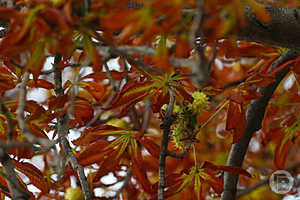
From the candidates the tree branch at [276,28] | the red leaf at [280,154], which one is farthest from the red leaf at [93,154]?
the red leaf at [280,154]

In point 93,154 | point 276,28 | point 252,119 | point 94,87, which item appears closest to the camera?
point 276,28

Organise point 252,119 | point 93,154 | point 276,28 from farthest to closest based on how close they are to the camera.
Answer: point 252,119, point 93,154, point 276,28

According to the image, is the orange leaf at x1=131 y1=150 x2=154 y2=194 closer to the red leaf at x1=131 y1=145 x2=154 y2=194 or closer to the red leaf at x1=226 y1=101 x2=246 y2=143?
the red leaf at x1=131 y1=145 x2=154 y2=194

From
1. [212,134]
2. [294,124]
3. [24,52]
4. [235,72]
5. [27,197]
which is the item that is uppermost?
[24,52]

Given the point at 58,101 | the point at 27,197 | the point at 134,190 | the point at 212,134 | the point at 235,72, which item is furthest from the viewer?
the point at 212,134

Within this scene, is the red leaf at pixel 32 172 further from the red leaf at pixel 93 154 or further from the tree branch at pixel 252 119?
the tree branch at pixel 252 119

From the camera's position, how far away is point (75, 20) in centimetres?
65

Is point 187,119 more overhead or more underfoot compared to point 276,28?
more underfoot

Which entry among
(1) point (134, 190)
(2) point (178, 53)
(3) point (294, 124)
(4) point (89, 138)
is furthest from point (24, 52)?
(1) point (134, 190)

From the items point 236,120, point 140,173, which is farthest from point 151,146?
point 236,120

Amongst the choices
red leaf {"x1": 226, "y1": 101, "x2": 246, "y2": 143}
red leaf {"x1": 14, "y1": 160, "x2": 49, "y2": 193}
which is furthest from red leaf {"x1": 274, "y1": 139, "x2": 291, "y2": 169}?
red leaf {"x1": 14, "y1": 160, "x2": 49, "y2": 193}

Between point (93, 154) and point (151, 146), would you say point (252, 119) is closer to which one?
point (151, 146)

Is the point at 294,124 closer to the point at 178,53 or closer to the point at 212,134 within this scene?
the point at 178,53

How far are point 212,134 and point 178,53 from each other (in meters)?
1.96
